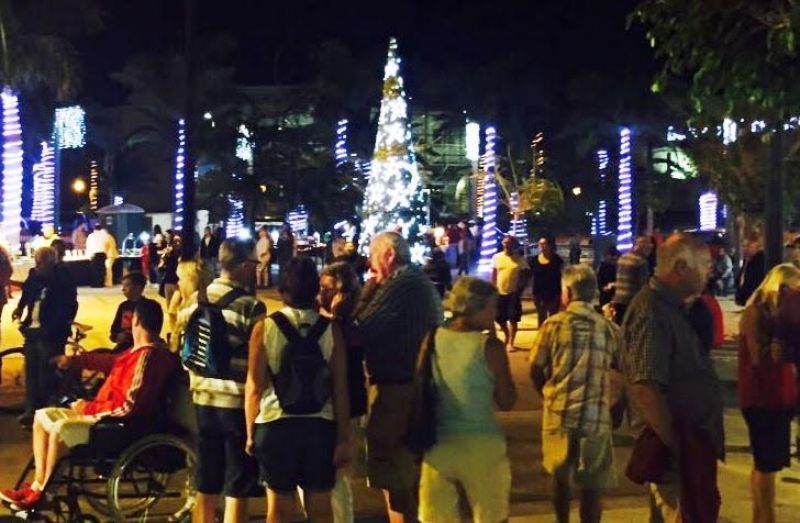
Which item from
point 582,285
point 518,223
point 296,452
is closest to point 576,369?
point 582,285

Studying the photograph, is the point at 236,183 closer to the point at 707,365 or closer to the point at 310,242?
the point at 310,242

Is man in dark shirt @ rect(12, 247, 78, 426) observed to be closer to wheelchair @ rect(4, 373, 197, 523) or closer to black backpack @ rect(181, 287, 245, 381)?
wheelchair @ rect(4, 373, 197, 523)

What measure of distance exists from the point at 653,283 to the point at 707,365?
1.37 feet

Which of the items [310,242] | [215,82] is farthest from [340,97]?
[310,242]

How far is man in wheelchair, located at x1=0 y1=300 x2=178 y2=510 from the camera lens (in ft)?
22.4

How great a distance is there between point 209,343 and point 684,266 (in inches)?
96.3

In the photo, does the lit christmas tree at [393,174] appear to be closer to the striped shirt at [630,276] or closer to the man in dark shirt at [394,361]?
the striped shirt at [630,276]

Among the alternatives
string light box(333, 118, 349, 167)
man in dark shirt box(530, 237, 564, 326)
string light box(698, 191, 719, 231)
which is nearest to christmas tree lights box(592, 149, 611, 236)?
string light box(698, 191, 719, 231)

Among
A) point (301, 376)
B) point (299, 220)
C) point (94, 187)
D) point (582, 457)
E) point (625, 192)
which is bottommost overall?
point (582, 457)

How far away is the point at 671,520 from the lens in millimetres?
5359

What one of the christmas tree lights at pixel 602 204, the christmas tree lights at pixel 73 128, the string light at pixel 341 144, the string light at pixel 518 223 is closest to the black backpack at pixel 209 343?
the string light at pixel 518 223

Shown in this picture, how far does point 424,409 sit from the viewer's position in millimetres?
5078

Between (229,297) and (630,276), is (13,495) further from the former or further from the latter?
(630,276)

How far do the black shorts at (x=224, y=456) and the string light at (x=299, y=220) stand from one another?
31930mm
